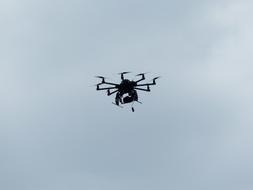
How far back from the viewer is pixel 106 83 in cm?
15288

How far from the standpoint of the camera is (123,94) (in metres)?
153

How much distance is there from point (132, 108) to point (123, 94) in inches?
116

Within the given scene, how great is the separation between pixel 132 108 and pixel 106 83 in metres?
5.38

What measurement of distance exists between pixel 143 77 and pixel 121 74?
3343mm

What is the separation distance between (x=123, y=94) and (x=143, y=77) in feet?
12.9

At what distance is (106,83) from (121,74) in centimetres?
251

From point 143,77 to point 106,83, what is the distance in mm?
5519

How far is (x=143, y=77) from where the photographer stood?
154m

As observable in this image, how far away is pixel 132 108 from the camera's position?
151 meters

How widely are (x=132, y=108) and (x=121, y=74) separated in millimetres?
5421

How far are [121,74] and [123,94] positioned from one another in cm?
288
